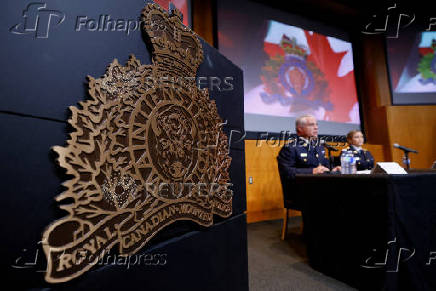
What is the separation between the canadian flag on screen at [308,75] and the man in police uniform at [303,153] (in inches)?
53.2

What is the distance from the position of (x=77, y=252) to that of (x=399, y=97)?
20.6 feet

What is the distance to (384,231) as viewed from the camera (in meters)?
1.25

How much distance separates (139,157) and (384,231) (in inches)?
52.8

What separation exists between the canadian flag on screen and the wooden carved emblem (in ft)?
10.3

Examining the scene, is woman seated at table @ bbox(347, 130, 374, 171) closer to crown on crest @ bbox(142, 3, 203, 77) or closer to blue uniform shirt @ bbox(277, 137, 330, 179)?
blue uniform shirt @ bbox(277, 137, 330, 179)

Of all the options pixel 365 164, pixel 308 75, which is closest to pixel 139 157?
pixel 365 164

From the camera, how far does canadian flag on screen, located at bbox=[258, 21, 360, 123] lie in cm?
400

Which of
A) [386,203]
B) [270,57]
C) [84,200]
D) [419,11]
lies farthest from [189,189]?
[419,11]

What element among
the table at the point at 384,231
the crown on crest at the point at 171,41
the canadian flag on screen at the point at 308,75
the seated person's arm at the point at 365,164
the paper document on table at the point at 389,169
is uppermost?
the canadian flag on screen at the point at 308,75

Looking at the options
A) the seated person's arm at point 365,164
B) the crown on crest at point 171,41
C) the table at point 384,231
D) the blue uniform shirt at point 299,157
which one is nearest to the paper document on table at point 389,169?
the table at point 384,231

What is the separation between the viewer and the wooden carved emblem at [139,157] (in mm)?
495

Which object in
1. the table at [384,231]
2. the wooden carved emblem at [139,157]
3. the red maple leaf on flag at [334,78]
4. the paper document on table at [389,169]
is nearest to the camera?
the wooden carved emblem at [139,157]

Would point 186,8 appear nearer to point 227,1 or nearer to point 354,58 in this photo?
point 227,1

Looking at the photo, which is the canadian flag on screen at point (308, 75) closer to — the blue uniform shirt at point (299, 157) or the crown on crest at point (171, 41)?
the blue uniform shirt at point (299, 157)
